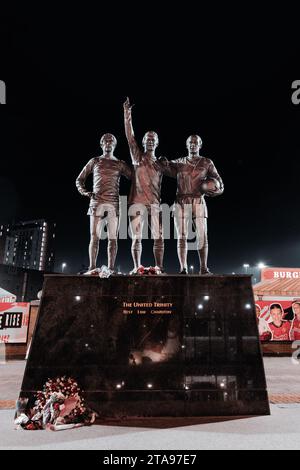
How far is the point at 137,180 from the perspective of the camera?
7672mm

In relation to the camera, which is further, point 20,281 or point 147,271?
point 20,281

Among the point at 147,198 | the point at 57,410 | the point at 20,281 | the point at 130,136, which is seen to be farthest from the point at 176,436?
the point at 20,281

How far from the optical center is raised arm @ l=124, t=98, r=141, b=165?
742 centimetres

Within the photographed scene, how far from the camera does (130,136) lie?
766cm

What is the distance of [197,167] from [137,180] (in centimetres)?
145

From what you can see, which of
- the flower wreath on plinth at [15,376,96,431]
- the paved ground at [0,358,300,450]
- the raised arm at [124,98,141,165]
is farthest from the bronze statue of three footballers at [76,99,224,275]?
the paved ground at [0,358,300,450]

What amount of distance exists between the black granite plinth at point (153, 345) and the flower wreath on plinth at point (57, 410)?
185 mm

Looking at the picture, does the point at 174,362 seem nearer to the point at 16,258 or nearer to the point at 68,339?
the point at 68,339

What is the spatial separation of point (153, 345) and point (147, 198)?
322 cm

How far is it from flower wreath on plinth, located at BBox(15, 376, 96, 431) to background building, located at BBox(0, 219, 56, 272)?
94388 mm

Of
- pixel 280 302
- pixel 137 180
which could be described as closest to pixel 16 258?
pixel 280 302

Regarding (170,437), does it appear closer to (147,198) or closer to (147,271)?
(147,271)

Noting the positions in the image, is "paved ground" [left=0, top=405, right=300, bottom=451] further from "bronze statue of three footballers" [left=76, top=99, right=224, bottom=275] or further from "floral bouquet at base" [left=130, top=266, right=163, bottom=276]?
"bronze statue of three footballers" [left=76, top=99, right=224, bottom=275]

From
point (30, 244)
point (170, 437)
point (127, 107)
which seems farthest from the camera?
point (30, 244)
